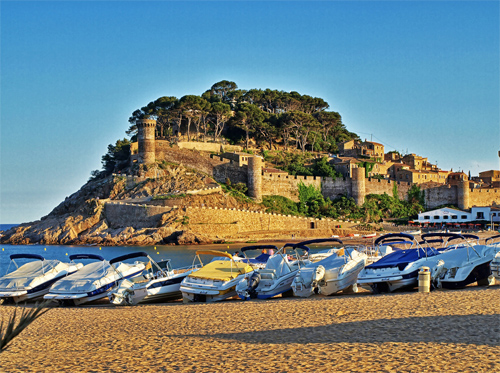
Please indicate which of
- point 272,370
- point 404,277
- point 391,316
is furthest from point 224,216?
point 272,370

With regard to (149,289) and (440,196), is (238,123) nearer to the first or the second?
(440,196)

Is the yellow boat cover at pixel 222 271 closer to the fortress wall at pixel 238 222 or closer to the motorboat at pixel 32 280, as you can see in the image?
the motorboat at pixel 32 280

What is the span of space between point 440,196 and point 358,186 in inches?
375

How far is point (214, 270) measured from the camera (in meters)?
17.4

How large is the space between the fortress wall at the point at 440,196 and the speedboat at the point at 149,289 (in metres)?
44.4

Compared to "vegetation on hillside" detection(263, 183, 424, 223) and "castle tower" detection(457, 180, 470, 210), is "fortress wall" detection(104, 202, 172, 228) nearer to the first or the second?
"vegetation on hillside" detection(263, 183, 424, 223)

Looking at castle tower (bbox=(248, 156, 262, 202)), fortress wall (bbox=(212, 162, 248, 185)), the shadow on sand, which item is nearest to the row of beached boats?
the shadow on sand

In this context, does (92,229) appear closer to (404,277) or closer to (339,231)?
(339,231)

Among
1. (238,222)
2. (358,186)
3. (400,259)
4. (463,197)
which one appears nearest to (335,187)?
(358,186)

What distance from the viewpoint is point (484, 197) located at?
57.1 m

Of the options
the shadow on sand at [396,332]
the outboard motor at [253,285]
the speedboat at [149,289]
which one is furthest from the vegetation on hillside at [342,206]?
the shadow on sand at [396,332]

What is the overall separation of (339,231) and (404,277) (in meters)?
33.8

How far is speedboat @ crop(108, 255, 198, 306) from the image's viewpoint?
53.4ft

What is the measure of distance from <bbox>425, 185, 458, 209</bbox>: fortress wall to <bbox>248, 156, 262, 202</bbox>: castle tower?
18.3m
